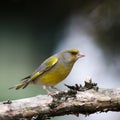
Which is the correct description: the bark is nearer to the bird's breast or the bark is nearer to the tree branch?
the tree branch

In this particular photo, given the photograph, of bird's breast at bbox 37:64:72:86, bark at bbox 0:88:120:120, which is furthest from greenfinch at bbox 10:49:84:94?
bark at bbox 0:88:120:120

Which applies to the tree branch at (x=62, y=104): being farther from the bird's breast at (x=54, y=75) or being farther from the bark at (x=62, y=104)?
the bird's breast at (x=54, y=75)

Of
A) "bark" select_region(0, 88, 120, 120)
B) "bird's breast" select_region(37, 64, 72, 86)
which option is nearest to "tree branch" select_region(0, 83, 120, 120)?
"bark" select_region(0, 88, 120, 120)

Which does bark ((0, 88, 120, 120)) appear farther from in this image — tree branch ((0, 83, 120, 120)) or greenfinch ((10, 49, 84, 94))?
greenfinch ((10, 49, 84, 94))

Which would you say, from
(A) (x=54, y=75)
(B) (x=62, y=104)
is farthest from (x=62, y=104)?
(A) (x=54, y=75)

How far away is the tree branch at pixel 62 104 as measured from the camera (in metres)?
3.68

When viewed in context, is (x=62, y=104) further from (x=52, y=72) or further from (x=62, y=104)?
(x=52, y=72)

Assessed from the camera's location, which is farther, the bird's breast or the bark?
the bird's breast

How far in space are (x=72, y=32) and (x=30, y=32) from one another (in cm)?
58

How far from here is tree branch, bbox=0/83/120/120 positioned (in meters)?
3.68

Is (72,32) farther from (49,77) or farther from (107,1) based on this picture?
(49,77)

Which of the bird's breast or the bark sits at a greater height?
the bird's breast

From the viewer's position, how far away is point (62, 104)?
373 cm

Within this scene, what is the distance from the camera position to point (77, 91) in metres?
3.80
